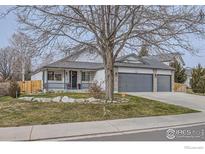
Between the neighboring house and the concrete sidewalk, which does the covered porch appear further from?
the concrete sidewalk

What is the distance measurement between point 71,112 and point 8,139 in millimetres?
4498

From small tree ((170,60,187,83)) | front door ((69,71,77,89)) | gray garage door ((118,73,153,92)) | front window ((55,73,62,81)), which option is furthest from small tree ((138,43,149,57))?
front door ((69,71,77,89))

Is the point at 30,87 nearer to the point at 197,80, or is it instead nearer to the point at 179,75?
the point at 197,80

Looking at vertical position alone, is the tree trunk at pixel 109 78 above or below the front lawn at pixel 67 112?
above

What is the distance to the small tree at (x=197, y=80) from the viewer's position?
24.9 metres

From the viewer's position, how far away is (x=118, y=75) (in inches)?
1117

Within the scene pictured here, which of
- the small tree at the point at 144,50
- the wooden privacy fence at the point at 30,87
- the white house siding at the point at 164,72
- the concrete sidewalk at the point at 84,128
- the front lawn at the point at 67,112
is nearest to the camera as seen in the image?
the concrete sidewalk at the point at 84,128

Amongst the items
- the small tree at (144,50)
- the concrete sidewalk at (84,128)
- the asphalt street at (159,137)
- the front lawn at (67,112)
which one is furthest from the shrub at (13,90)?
the asphalt street at (159,137)

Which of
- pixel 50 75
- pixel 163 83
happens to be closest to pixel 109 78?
pixel 50 75

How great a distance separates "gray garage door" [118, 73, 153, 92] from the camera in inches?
1115

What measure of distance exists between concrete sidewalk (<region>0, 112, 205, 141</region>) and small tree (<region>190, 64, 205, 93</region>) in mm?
13651

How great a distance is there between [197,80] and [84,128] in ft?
63.3

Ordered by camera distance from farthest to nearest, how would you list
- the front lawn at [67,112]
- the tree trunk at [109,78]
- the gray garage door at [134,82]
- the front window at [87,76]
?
the front window at [87,76] → the gray garage door at [134,82] → the tree trunk at [109,78] → the front lawn at [67,112]

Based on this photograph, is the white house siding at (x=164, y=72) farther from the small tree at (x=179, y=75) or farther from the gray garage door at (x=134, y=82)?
the gray garage door at (x=134, y=82)
